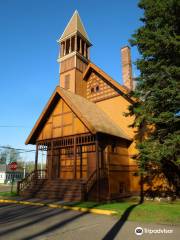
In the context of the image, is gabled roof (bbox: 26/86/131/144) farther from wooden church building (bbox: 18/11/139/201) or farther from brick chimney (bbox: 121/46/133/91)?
brick chimney (bbox: 121/46/133/91)

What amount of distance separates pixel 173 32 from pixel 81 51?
18.5 metres

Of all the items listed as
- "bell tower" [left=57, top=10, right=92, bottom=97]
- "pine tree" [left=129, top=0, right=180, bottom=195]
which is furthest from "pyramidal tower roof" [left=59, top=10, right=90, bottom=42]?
"pine tree" [left=129, top=0, right=180, bottom=195]

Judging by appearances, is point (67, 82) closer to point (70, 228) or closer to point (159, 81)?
point (159, 81)

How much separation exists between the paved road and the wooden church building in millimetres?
4764

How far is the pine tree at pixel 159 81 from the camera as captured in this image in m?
12.4

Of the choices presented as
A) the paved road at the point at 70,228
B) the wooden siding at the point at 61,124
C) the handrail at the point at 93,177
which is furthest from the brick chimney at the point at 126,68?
the paved road at the point at 70,228

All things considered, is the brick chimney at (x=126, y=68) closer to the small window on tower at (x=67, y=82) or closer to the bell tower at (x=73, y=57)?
the bell tower at (x=73, y=57)

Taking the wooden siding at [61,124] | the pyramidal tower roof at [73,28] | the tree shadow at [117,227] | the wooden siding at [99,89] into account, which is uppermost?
the pyramidal tower roof at [73,28]

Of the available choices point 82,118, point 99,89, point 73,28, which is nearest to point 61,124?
point 82,118

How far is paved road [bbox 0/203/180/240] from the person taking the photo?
6.80 m

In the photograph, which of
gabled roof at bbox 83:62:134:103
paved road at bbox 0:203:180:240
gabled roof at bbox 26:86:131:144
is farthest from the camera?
gabled roof at bbox 83:62:134:103

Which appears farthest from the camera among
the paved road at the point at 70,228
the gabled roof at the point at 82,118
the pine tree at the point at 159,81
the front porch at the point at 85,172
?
the gabled roof at the point at 82,118

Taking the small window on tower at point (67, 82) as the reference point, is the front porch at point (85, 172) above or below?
below

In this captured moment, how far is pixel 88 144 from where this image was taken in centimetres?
1881
